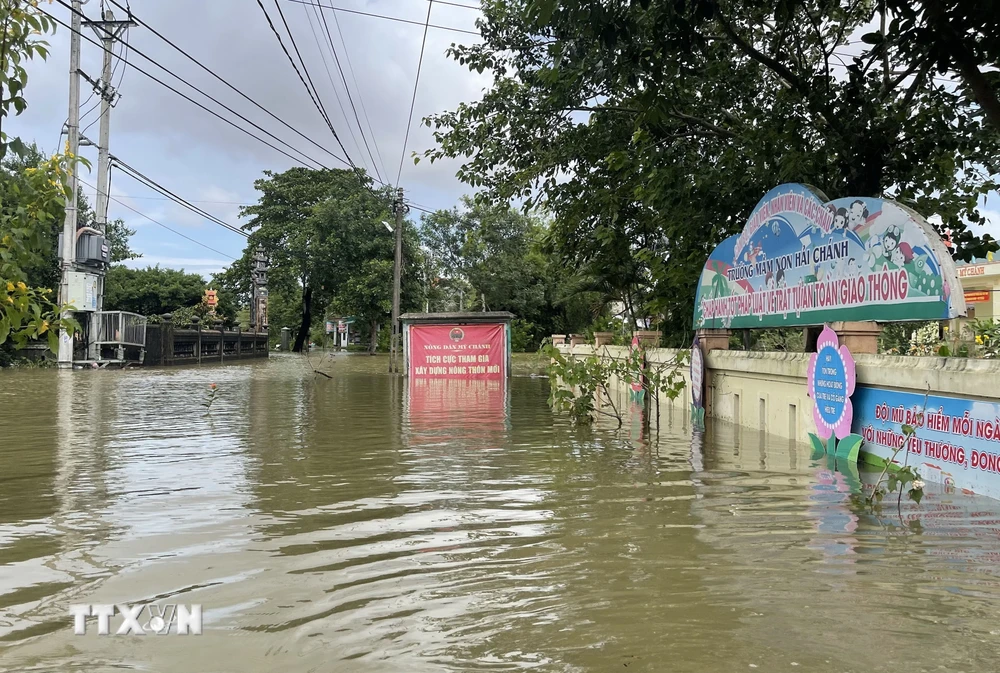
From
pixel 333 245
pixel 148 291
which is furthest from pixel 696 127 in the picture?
pixel 148 291

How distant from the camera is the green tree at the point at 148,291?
50.6 m

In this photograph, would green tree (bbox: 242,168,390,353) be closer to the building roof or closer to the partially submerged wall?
the building roof

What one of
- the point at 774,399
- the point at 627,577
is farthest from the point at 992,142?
the point at 627,577

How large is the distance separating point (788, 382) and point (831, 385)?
1.61 m

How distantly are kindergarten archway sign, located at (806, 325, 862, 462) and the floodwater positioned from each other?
0.31 m

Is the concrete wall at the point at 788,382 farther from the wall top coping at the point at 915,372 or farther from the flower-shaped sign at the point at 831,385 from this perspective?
the flower-shaped sign at the point at 831,385

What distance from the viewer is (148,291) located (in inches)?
Result: 2012

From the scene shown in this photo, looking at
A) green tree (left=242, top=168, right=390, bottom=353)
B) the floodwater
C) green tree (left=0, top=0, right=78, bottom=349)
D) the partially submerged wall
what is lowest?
the floodwater

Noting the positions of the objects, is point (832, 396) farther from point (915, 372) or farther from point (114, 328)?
point (114, 328)

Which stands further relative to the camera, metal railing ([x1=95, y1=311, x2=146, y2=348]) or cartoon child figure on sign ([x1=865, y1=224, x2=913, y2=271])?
metal railing ([x1=95, y1=311, x2=146, y2=348])

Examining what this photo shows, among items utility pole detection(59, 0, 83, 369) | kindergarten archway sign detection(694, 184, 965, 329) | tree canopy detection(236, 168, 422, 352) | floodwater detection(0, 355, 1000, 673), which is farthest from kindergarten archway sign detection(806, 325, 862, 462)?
tree canopy detection(236, 168, 422, 352)

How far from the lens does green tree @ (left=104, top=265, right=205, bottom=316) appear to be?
50.6 meters

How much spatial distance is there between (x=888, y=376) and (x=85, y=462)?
8000 mm

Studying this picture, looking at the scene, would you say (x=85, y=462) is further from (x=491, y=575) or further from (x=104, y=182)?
(x=104, y=182)
